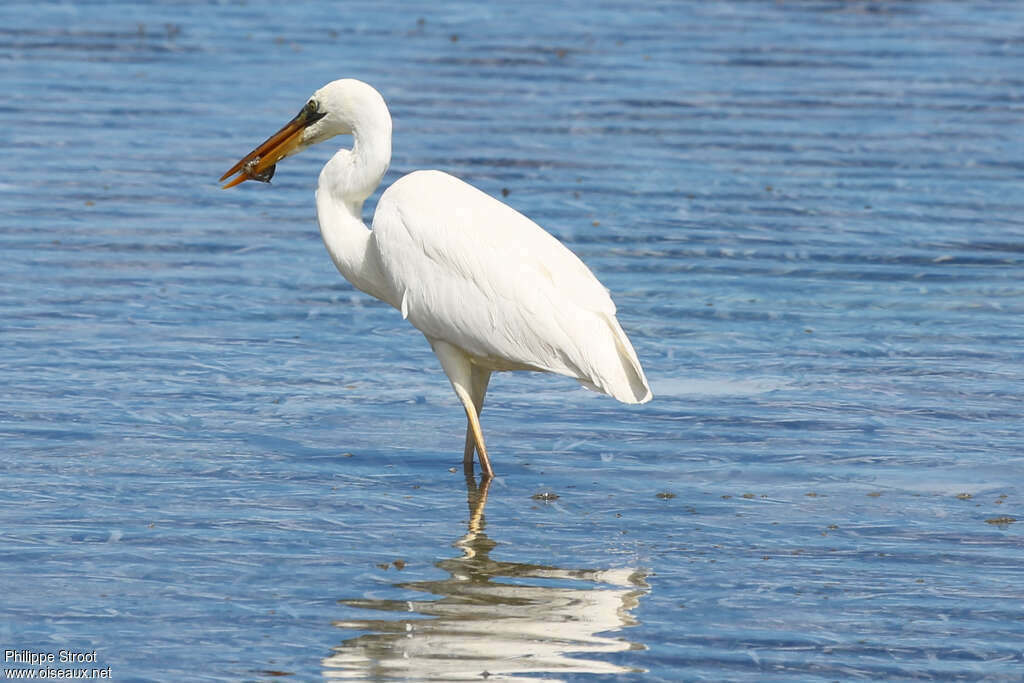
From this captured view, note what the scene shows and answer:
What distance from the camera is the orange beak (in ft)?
25.0

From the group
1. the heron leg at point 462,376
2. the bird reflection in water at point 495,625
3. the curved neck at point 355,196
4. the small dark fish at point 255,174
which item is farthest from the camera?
the small dark fish at point 255,174

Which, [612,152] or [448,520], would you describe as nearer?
[448,520]

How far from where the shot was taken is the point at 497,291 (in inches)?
276

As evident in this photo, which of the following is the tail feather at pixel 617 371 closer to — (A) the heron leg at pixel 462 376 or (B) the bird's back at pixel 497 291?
(B) the bird's back at pixel 497 291

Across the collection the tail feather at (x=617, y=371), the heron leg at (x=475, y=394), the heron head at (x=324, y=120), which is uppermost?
the heron head at (x=324, y=120)

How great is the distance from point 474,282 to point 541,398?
49.3 inches

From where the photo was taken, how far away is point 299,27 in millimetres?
17266

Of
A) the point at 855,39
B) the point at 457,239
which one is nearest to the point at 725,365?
the point at 457,239

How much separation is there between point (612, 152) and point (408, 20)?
18.8ft

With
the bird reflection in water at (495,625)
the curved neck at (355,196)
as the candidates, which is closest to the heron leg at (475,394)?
the curved neck at (355,196)

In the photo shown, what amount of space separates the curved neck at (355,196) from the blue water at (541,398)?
2.21ft

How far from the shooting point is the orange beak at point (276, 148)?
7613 millimetres

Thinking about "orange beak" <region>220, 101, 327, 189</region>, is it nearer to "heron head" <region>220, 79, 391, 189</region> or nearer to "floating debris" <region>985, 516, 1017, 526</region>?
"heron head" <region>220, 79, 391, 189</region>

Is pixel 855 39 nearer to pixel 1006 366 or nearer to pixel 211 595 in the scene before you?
pixel 1006 366
